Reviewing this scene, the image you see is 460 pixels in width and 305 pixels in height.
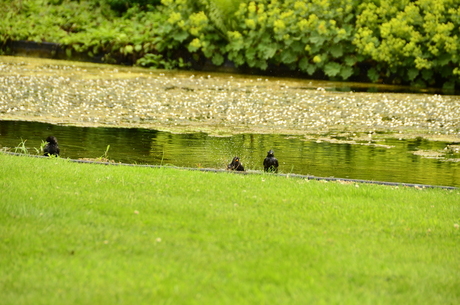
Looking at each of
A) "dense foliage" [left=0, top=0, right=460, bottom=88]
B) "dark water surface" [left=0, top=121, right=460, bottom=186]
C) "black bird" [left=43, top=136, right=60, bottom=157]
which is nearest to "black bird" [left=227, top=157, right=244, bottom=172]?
"dark water surface" [left=0, top=121, right=460, bottom=186]

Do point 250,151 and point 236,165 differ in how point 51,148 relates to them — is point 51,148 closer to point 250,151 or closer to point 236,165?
point 236,165

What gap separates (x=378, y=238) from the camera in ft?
19.2

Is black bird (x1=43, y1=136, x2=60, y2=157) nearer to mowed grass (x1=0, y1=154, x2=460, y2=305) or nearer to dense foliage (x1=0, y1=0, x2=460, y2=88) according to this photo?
mowed grass (x1=0, y1=154, x2=460, y2=305)

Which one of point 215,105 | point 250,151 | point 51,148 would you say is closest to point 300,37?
point 215,105

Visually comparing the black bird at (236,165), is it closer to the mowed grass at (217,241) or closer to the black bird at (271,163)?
the black bird at (271,163)

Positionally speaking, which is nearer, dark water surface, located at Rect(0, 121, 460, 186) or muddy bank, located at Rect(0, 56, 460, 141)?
dark water surface, located at Rect(0, 121, 460, 186)

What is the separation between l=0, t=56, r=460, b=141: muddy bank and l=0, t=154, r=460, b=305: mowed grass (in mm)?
7103

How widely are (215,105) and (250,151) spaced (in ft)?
22.0

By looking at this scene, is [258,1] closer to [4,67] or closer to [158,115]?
[4,67]

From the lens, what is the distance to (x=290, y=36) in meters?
29.6

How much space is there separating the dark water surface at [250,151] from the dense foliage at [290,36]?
45.6 ft

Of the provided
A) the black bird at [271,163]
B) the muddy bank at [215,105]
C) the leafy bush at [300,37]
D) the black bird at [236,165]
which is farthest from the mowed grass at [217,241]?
the leafy bush at [300,37]

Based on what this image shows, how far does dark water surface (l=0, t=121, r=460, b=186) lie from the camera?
35.4 feet

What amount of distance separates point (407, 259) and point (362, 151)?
7.51 m
